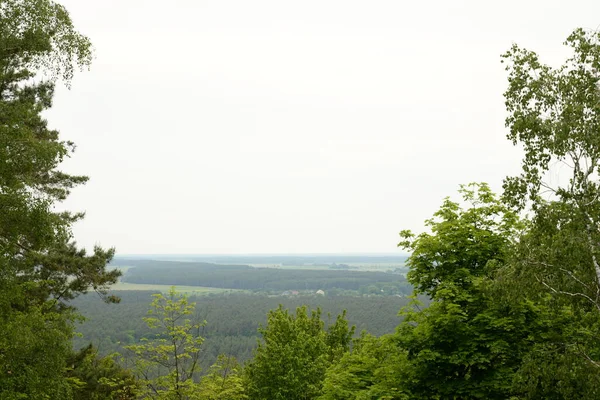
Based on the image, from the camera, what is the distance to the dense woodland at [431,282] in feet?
38.4

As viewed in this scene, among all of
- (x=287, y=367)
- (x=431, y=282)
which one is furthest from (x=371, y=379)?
(x=287, y=367)

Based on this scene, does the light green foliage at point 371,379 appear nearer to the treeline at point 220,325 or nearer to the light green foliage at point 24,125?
the light green foliage at point 24,125

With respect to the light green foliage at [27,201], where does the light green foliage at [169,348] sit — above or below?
below

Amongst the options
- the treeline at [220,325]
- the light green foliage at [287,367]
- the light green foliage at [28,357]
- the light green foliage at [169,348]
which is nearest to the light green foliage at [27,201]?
the light green foliage at [28,357]

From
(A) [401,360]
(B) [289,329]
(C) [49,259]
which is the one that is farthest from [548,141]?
(B) [289,329]

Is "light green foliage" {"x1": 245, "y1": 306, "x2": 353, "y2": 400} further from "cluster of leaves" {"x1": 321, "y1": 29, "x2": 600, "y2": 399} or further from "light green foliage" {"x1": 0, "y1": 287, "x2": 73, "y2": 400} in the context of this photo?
"light green foliage" {"x1": 0, "y1": 287, "x2": 73, "y2": 400}

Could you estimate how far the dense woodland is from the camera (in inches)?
461

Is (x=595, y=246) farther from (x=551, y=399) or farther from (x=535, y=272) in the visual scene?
(x=551, y=399)

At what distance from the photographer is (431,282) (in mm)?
19141

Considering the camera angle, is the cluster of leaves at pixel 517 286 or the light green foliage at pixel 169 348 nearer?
the cluster of leaves at pixel 517 286

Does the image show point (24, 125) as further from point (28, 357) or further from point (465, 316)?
point (465, 316)

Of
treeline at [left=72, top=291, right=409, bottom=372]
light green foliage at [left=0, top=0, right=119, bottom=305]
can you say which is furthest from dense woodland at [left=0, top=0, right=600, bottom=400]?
treeline at [left=72, top=291, right=409, bottom=372]

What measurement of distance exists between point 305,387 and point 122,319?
502 feet

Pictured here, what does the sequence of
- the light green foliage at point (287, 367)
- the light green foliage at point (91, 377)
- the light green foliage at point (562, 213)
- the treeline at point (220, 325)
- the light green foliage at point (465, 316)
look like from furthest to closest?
the treeline at point (220, 325)
the light green foliage at point (287, 367)
the light green foliage at point (91, 377)
the light green foliage at point (465, 316)
the light green foliage at point (562, 213)
